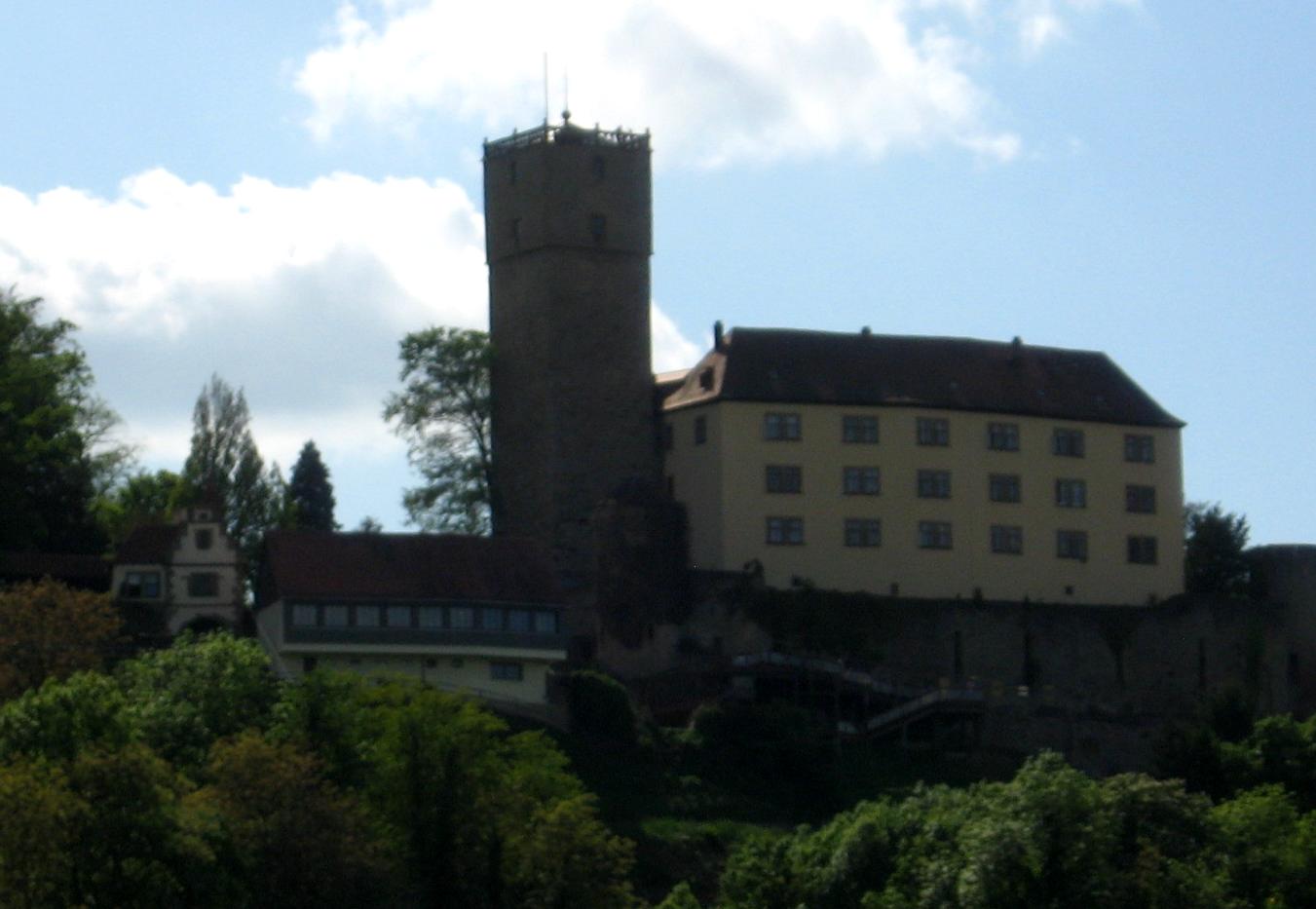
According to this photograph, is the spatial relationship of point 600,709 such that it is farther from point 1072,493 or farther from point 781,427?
point 1072,493

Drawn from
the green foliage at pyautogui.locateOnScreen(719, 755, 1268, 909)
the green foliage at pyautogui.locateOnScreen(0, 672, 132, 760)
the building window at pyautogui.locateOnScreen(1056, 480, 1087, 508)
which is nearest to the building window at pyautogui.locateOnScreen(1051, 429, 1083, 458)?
the building window at pyautogui.locateOnScreen(1056, 480, 1087, 508)

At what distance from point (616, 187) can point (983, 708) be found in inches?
785

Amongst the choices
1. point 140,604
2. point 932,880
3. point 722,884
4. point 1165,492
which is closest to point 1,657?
point 140,604

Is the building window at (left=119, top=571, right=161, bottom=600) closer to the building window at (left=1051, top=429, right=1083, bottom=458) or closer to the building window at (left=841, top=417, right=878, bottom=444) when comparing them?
the building window at (left=841, top=417, right=878, bottom=444)

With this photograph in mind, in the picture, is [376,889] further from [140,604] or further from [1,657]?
[140,604]

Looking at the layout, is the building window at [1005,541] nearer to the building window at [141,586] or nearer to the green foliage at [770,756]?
the green foliage at [770,756]

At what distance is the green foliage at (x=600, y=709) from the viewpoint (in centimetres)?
8750

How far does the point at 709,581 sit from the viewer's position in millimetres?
96188

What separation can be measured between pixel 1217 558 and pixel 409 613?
100 ft

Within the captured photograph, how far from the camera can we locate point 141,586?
91.2 metres

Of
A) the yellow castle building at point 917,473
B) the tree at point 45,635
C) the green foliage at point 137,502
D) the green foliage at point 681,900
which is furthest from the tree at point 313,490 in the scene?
the green foliage at point 681,900

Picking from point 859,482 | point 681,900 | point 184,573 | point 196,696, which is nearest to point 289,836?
point 681,900

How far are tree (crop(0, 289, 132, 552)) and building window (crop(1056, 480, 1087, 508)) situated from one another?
1127 inches

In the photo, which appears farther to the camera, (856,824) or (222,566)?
(222,566)
